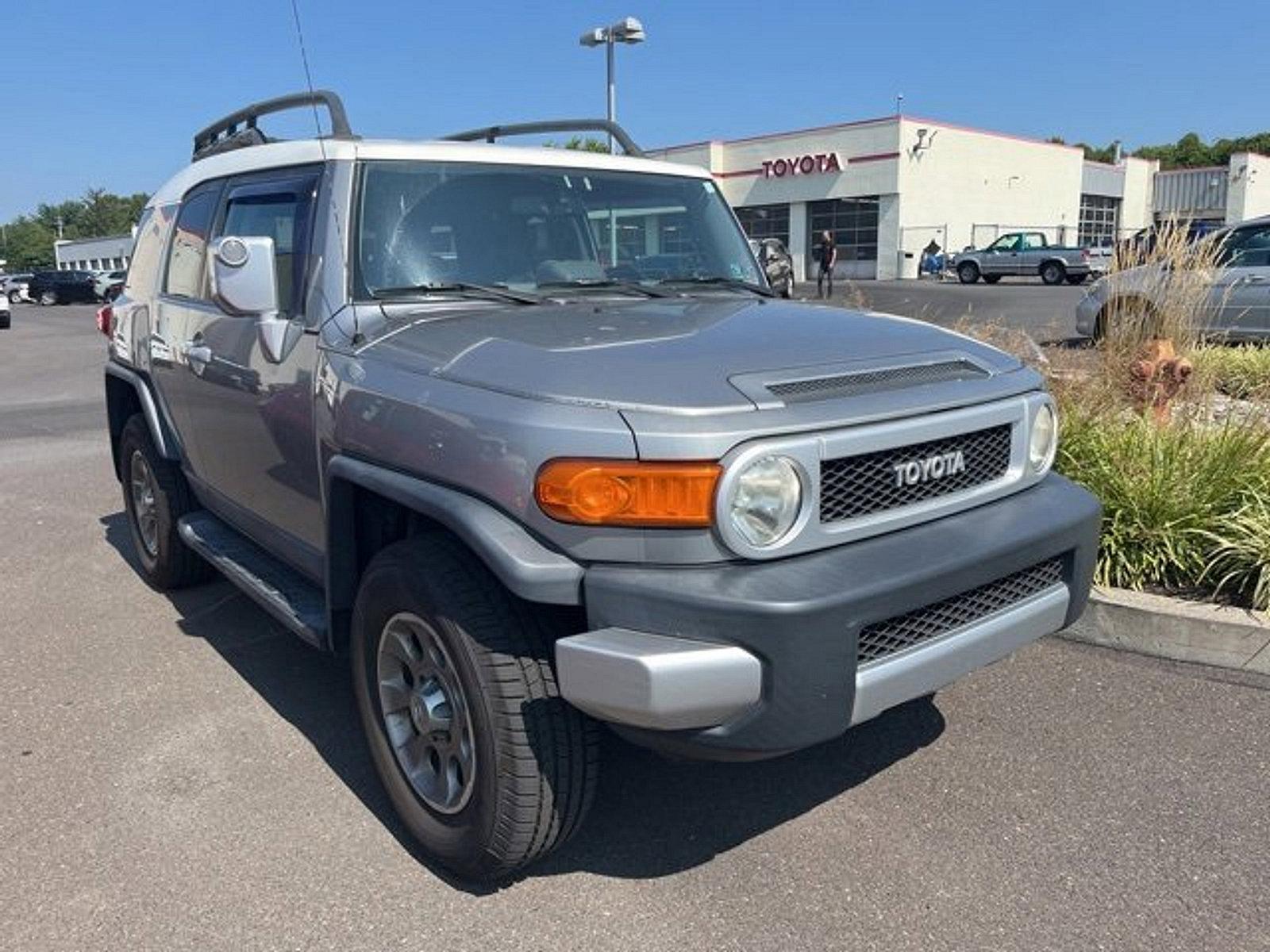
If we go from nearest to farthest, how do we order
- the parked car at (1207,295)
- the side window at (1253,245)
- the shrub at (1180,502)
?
1. the shrub at (1180,502)
2. the parked car at (1207,295)
3. the side window at (1253,245)

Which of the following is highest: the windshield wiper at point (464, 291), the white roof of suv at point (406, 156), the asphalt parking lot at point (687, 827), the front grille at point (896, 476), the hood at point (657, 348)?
the white roof of suv at point (406, 156)

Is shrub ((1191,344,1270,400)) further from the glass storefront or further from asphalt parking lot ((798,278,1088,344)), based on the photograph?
the glass storefront

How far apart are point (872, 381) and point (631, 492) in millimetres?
757

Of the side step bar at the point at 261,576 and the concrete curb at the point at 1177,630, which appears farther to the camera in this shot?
the concrete curb at the point at 1177,630

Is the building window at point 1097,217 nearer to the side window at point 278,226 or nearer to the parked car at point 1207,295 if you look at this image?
the parked car at point 1207,295

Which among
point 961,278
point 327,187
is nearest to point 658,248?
point 327,187

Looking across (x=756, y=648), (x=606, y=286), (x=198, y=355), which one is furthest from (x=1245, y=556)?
(x=198, y=355)

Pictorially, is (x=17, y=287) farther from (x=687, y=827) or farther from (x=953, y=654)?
(x=953, y=654)

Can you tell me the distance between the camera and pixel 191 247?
4492mm

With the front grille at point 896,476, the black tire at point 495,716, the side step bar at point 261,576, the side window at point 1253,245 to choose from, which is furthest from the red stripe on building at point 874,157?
the black tire at point 495,716

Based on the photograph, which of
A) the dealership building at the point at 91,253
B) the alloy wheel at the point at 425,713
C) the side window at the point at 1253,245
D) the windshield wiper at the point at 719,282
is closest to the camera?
the alloy wheel at the point at 425,713

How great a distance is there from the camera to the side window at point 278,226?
3465 millimetres

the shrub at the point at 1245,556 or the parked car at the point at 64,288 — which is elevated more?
the parked car at the point at 64,288

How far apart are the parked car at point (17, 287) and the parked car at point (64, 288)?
2.04m
